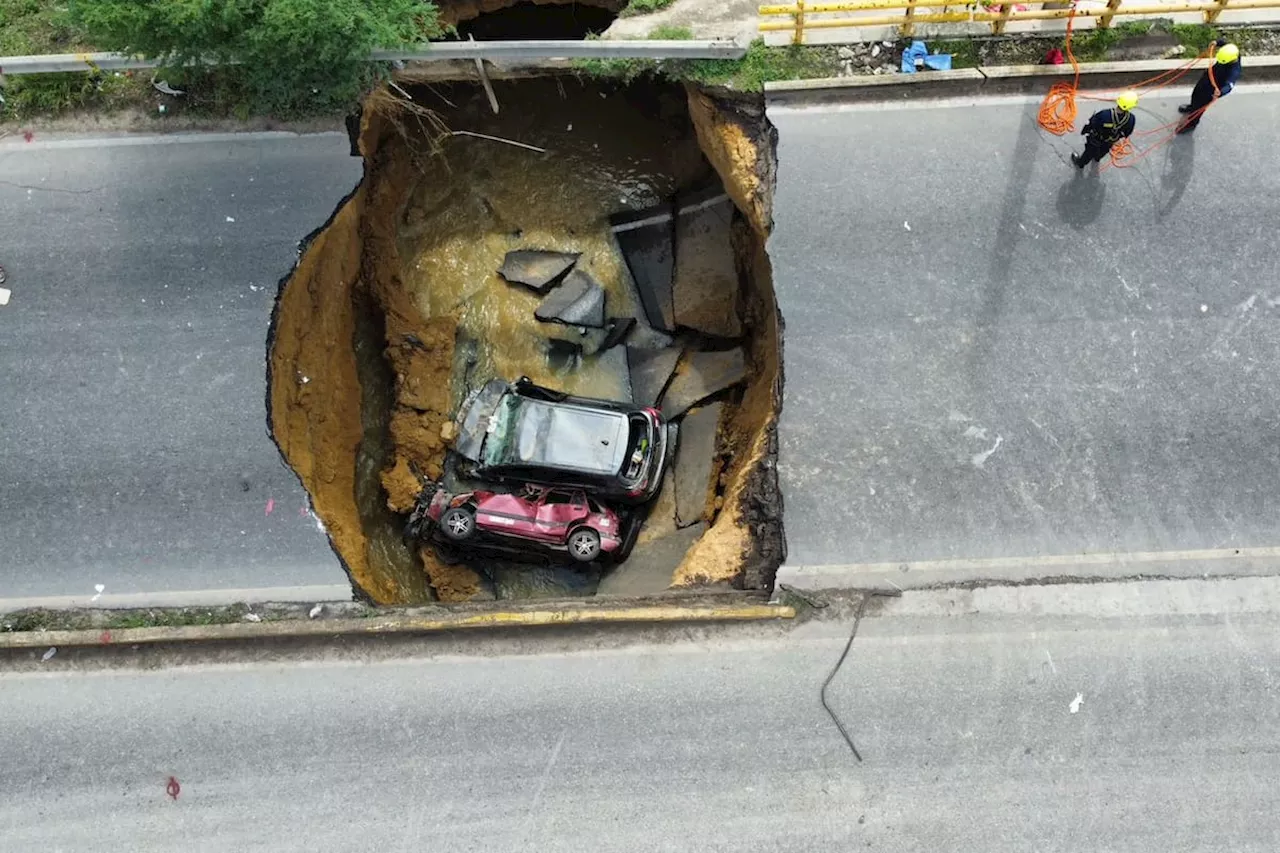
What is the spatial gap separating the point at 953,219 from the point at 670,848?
707 centimetres

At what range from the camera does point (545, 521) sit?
8367 millimetres

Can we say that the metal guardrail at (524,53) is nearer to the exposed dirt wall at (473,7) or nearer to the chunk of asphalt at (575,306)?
the exposed dirt wall at (473,7)

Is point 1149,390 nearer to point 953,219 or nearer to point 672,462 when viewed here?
point 953,219

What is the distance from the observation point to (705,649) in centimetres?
723

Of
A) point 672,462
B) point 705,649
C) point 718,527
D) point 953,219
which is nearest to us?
point 705,649

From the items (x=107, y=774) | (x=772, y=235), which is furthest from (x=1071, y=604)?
(x=107, y=774)

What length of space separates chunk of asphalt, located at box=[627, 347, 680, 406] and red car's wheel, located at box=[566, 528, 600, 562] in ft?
6.94

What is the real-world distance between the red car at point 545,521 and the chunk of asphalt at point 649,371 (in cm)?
178

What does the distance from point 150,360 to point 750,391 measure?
6697 millimetres

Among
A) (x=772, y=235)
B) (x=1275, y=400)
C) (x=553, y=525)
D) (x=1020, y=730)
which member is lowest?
(x=1020, y=730)

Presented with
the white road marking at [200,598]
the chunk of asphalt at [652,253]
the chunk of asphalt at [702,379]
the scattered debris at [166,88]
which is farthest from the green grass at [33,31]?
the chunk of asphalt at [702,379]

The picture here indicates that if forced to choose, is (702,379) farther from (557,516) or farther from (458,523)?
(458,523)

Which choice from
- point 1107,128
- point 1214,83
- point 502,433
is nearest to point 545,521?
point 502,433

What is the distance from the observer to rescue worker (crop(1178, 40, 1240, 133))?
7645 millimetres
